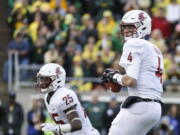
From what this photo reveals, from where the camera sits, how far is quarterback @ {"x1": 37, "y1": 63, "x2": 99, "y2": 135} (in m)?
10.8

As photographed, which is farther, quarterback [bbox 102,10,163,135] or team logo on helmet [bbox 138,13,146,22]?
team logo on helmet [bbox 138,13,146,22]

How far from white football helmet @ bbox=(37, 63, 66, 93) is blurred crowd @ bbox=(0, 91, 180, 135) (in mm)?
6113

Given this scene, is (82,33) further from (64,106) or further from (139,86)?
(139,86)

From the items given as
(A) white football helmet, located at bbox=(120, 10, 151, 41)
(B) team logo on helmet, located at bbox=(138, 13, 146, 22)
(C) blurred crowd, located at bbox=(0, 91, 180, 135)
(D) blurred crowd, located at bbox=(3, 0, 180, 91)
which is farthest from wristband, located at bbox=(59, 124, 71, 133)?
(D) blurred crowd, located at bbox=(3, 0, 180, 91)

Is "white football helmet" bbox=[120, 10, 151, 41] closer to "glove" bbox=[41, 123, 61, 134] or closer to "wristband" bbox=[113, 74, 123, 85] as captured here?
"wristband" bbox=[113, 74, 123, 85]

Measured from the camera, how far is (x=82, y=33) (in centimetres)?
1995

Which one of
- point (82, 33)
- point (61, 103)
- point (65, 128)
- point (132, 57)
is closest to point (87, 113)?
point (82, 33)

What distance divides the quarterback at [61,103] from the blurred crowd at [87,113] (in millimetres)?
6126

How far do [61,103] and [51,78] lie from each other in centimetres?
38

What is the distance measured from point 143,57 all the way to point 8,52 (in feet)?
32.2

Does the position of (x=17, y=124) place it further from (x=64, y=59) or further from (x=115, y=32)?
(x=115, y=32)

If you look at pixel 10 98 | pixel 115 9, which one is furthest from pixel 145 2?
pixel 10 98

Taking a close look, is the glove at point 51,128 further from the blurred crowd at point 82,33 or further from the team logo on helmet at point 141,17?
the blurred crowd at point 82,33

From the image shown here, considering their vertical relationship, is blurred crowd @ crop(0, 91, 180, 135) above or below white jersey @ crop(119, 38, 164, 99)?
below
